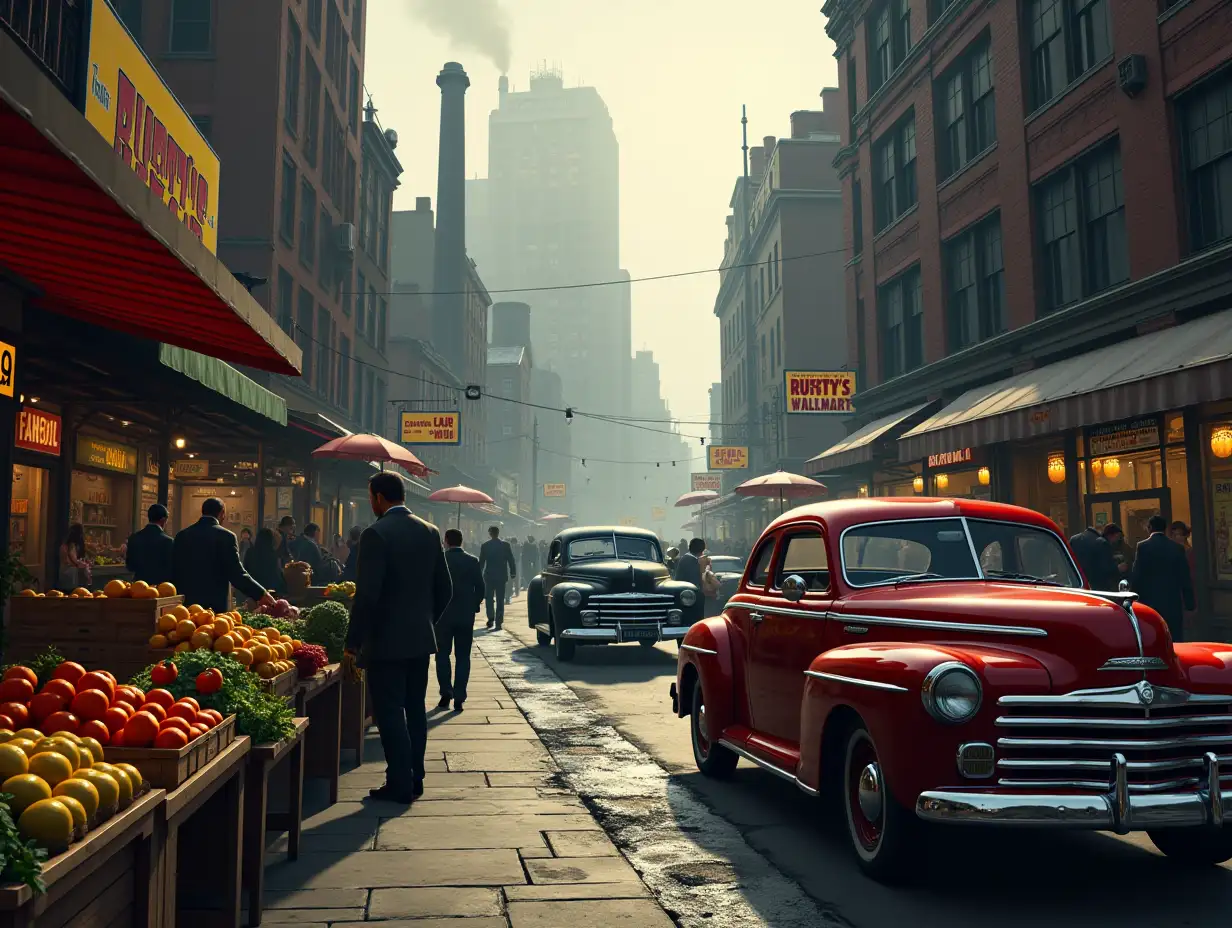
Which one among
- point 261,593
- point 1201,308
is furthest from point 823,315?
point 261,593

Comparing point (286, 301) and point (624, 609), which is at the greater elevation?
point (286, 301)

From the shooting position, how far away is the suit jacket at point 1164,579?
12.0 m

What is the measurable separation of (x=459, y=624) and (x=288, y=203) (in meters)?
22.7

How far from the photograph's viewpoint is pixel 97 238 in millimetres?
5445

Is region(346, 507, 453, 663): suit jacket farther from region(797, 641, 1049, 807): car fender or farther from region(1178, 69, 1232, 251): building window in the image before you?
region(1178, 69, 1232, 251): building window

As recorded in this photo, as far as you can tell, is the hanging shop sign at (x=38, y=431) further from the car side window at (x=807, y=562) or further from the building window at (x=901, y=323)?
the building window at (x=901, y=323)

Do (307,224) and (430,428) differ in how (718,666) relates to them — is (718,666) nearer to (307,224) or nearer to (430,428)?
(307,224)

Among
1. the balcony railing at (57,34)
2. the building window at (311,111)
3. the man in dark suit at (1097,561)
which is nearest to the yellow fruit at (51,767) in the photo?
the balcony railing at (57,34)

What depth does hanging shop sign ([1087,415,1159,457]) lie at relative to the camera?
15833 millimetres

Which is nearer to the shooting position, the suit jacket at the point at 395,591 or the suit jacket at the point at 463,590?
the suit jacket at the point at 395,591

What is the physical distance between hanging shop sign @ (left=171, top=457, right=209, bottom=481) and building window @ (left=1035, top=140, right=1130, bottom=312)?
17227 millimetres

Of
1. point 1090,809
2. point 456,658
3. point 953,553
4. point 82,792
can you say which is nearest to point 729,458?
point 456,658

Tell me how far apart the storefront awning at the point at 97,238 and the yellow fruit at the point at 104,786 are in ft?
7.56

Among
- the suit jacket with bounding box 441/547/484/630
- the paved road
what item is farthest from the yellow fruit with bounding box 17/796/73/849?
the suit jacket with bounding box 441/547/484/630
